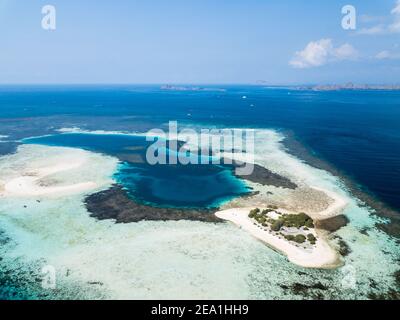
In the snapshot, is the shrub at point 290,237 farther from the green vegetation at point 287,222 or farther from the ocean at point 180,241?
the ocean at point 180,241

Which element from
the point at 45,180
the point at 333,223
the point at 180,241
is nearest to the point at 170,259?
the point at 180,241

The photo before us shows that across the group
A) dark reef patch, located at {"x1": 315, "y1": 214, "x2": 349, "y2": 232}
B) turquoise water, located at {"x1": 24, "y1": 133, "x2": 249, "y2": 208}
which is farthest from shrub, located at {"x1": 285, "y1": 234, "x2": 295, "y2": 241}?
turquoise water, located at {"x1": 24, "y1": 133, "x2": 249, "y2": 208}

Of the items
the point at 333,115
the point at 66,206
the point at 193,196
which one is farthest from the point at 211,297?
the point at 333,115

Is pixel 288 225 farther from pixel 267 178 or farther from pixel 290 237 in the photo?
pixel 267 178

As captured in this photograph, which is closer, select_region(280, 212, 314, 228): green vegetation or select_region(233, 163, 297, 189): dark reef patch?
select_region(280, 212, 314, 228): green vegetation

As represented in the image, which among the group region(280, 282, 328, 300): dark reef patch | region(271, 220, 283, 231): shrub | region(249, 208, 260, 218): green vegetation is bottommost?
region(280, 282, 328, 300): dark reef patch

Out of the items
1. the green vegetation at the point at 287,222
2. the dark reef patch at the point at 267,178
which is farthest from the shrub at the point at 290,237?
the dark reef patch at the point at 267,178

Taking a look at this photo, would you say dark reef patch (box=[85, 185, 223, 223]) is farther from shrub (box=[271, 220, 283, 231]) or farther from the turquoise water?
shrub (box=[271, 220, 283, 231])
